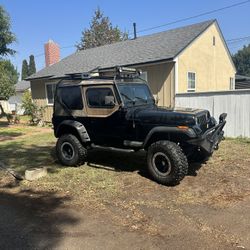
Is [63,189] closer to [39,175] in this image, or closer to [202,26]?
[39,175]

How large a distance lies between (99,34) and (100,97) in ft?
139

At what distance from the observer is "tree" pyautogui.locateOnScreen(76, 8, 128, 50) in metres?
47.4

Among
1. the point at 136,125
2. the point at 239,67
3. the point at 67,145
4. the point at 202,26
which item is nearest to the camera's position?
the point at 136,125

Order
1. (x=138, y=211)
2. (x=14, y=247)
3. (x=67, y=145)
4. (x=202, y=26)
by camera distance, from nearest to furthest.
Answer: (x=14, y=247) < (x=138, y=211) < (x=67, y=145) < (x=202, y=26)

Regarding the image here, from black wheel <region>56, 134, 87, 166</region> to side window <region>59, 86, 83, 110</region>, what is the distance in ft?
2.45

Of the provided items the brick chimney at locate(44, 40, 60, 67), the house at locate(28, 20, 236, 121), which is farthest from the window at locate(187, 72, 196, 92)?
the brick chimney at locate(44, 40, 60, 67)

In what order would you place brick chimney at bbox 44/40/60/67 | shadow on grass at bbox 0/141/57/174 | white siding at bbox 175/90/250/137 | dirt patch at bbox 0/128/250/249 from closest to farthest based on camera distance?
dirt patch at bbox 0/128/250/249 < shadow on grass at bbox 0/141/57/174 < white siding at bbox 175/90/250/137 < brick chimney at bbox 44/40/60/67

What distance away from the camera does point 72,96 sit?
794 centimetres

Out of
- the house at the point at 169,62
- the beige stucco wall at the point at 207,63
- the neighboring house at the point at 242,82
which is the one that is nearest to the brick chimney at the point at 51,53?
the house at the point at 169,62

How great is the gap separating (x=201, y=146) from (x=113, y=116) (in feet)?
6.83

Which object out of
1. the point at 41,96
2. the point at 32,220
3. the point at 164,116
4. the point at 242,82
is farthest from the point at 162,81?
the point at 242,82

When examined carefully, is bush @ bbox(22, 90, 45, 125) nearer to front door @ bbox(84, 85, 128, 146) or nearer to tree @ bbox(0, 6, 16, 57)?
tree @ bbox(0, 6, 16, 57)

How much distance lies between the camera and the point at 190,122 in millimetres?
6227

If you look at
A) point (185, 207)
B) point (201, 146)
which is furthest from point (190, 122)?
point (185, 207)
